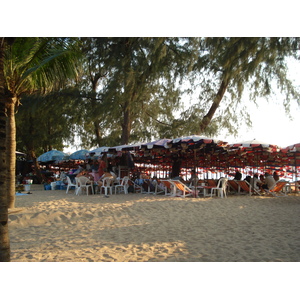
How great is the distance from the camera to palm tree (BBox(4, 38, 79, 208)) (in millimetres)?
5379

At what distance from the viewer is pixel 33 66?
589 cm

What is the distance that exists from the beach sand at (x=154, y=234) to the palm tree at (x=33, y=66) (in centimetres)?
207

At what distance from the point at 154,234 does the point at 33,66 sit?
415 centimetres

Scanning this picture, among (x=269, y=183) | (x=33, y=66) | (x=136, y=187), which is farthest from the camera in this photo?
(x=136, y=187)

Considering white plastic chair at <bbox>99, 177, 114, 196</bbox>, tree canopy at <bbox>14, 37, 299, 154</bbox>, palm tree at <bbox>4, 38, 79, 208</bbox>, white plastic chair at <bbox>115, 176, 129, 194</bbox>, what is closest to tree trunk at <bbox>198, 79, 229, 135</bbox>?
tree canopy at <bbox>14, 37, 299, 154</bbox>

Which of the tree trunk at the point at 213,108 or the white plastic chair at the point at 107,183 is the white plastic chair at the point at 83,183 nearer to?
the white plastic chair at the point at 107,183

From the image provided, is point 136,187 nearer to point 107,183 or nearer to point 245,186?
point 107,183

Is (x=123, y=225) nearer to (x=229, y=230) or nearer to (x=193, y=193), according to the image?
(x=229, y=230)

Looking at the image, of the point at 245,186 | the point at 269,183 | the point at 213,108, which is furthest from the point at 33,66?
the point at 213,108

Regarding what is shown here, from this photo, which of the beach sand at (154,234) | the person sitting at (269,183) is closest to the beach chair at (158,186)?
the beach sand at (154,234)

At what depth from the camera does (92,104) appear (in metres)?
15.5

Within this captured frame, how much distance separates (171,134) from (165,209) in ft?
A: 25.1

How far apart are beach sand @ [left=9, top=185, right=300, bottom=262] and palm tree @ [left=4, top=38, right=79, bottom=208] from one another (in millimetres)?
2070

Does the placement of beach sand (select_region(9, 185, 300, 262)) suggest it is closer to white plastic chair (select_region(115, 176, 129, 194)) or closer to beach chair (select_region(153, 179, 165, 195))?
beach chair (select_region(153, 179, 165, 195))
